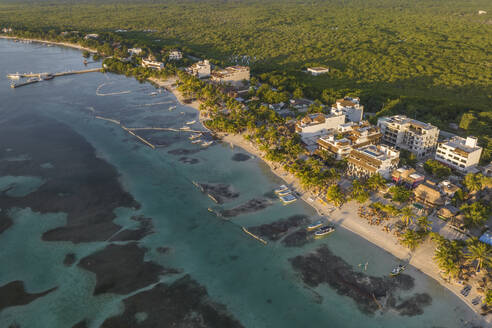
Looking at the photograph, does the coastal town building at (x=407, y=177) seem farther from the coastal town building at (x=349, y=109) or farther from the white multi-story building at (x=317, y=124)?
the coastal town building at (x=349, y=109)

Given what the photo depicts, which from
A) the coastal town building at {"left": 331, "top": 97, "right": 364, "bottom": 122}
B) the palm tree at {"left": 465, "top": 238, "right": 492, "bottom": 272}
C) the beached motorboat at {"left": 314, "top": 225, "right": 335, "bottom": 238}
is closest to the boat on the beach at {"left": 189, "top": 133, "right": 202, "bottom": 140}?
the coastal town building at {"left": 331, "top": 97, "right": 364, "bottom": 122}

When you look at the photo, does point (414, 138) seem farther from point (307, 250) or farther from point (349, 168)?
point (307, 250)

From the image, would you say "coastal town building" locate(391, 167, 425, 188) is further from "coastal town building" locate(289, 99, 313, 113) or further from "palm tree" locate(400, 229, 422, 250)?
"coastal town building" locate(289, 99, 313, 113)

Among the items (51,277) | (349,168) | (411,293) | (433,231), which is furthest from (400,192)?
(51,277)

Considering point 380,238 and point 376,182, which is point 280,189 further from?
point 380,238

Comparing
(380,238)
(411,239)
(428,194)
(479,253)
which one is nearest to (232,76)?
(428,194)

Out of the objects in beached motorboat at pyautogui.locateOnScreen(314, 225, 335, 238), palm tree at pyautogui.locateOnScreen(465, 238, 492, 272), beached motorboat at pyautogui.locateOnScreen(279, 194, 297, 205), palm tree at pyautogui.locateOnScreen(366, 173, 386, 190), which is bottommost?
beached motorboat at pyautogui.locateOnScreen(314, 225, 335, 238)
